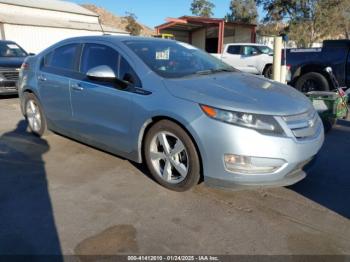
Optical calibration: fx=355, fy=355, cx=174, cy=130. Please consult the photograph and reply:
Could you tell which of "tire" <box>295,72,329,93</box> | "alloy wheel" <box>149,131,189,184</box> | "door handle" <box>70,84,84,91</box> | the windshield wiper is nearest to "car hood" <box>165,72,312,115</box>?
the windshield wiper

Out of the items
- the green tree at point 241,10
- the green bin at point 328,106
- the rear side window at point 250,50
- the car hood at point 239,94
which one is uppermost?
the green tree at point 241,10

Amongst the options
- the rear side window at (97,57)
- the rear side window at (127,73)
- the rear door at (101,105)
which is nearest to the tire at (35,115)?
the rear door at (101,105)

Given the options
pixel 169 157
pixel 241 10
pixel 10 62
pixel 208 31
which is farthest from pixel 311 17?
pixel 169 157

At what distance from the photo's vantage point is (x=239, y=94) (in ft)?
11.2

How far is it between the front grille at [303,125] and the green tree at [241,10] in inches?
1949

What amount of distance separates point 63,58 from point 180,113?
239 centimetres

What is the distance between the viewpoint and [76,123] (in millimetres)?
4660

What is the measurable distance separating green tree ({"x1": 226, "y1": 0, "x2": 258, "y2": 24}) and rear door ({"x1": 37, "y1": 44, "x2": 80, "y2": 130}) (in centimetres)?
4839

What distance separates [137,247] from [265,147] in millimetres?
1367

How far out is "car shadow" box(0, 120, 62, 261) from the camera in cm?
280

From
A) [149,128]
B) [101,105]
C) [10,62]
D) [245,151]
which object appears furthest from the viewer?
[10,62]

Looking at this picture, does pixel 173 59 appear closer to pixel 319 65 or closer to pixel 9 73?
pixel 319 65

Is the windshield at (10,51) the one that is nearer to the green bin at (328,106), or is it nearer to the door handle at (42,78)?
the door handle at (42,78)

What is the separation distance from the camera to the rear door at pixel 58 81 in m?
4.73
